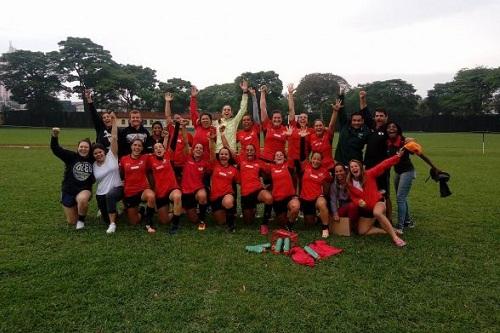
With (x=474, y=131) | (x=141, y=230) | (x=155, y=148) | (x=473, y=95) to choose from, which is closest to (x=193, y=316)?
(x=141, y=230)

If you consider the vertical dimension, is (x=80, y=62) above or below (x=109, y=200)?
above

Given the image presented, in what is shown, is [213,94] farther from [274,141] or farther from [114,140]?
[114,140]

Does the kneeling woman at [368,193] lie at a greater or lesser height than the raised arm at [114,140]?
lesser

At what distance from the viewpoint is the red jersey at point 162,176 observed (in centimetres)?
618

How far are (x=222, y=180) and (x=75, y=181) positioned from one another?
7.89ft

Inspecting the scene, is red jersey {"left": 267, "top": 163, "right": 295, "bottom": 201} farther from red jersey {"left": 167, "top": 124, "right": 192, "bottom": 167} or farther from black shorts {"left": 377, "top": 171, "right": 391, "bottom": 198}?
red jersey {"left": 167, "top": 124, "right": 192, "bottom": 167}

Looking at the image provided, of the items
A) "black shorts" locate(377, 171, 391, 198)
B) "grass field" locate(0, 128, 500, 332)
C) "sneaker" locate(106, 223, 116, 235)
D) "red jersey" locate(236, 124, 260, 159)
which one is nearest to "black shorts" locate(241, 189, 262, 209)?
"grass field" locate(0, 128, 500, 332)

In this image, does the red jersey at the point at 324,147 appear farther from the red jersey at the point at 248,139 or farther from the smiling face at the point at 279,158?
the red jersey at the point at 248,139

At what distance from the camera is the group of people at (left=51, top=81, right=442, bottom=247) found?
598 cm

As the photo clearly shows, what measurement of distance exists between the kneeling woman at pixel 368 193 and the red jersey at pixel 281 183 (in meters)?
0.94

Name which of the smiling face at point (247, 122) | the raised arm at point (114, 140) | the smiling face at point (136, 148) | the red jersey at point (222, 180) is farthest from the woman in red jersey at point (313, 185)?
the raised arm at point (114, 140)

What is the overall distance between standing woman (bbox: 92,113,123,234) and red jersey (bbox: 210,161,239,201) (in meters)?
1.54

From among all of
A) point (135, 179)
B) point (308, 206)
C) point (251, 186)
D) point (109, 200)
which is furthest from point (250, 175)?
point (109, 200)

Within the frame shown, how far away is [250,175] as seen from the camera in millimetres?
6320
